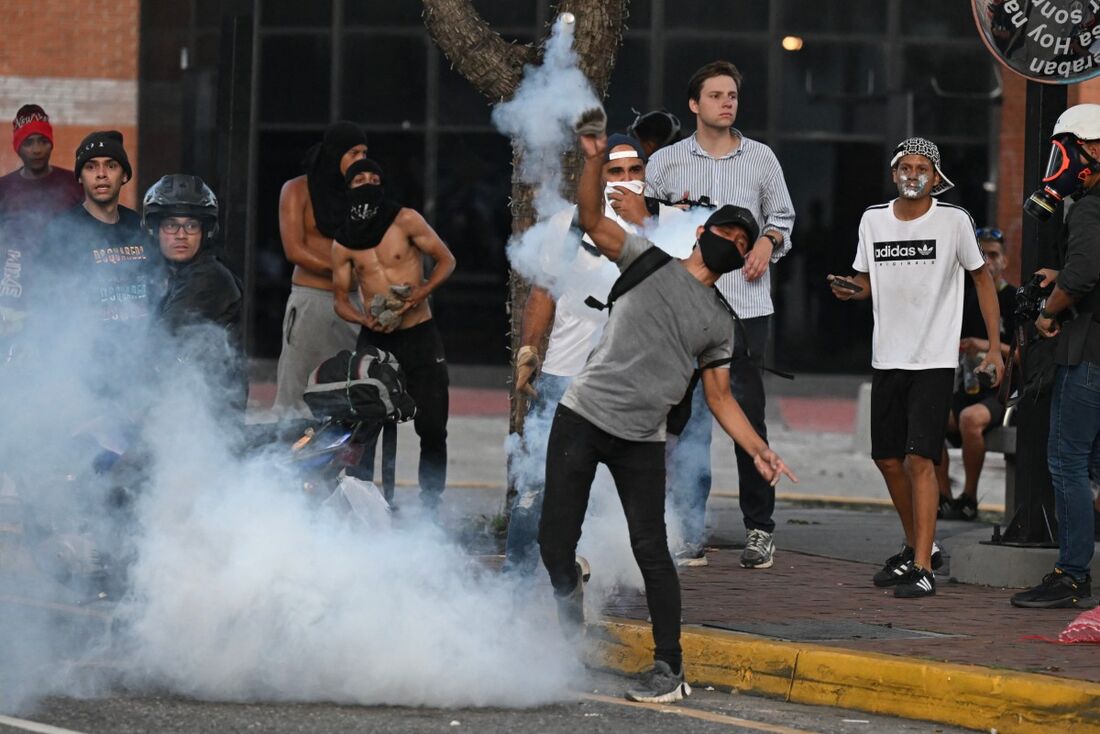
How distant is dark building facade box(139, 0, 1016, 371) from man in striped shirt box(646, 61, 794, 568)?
1164cm

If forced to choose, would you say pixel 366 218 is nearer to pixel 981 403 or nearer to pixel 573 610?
pixel 573 610

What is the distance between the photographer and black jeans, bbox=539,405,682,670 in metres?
6.43

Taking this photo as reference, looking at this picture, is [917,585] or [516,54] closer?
[917,585]

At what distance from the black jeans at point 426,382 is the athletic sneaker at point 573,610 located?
2.34 meters

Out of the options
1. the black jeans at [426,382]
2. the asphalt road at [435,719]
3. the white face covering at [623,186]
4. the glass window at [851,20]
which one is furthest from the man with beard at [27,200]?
the glass window at [851,20]

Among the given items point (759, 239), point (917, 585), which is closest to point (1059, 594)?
point (917, 585)

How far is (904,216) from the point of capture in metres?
8.48

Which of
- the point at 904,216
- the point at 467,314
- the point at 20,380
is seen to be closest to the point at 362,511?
the point at 20,380

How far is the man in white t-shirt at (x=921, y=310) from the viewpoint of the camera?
8.36 m

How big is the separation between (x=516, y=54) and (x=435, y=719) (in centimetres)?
466

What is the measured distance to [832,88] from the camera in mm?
20891

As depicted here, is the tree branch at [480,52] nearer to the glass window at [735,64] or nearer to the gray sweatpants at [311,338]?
the gray sweatpants at [311,338]

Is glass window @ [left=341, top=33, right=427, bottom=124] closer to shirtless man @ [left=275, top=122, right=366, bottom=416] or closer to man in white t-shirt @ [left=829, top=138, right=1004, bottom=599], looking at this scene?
shirtless man @ [left=275, top=122, right=366, bottom=416]

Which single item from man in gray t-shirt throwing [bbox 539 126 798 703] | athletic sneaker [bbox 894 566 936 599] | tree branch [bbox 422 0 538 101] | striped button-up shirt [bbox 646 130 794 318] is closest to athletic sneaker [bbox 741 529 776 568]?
athletic sneaker [bbox 894 566 936 599]
